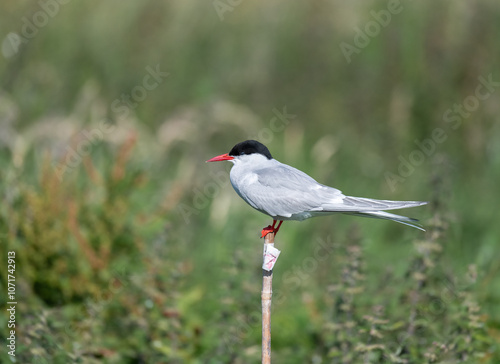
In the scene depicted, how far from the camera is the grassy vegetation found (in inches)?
80.7

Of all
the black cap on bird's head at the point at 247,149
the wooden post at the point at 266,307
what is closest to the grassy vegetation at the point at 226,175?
the wooden post at the point at 266,307

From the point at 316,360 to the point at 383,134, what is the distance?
199cm

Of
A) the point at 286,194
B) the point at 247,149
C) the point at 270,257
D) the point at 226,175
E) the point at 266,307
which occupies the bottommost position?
the point at 266,307

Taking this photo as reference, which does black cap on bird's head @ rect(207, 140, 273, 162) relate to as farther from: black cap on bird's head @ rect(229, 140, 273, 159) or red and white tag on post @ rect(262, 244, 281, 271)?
red and white tag on post @ rect(262, 244, 281, 271)

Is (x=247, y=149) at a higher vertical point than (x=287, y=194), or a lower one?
higher

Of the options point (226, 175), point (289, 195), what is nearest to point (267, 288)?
point (289, 195)

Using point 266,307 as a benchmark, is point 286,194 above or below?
above

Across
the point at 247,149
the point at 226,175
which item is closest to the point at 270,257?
the point at 247,149

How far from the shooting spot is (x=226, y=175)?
3480 millimetres

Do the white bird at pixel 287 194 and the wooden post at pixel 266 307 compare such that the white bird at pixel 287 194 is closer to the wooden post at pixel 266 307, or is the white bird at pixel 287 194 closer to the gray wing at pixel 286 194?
the gray wing at pixel 286 194

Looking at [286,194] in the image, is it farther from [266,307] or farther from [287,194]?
[266,307]

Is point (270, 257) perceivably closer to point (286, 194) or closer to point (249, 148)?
point (286, 194)

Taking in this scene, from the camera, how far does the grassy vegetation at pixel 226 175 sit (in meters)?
2.05

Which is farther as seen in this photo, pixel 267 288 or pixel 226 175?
pixel 226 175
